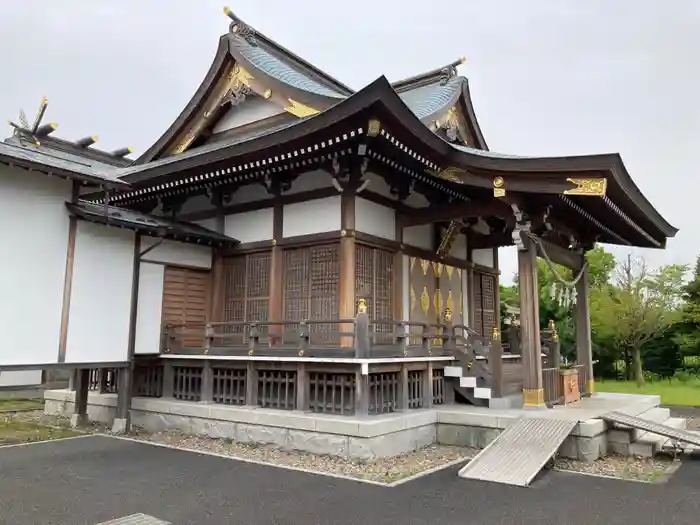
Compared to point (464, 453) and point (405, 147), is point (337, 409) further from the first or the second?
point (405, 147)

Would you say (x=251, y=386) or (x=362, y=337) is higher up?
(x=362, y=337)

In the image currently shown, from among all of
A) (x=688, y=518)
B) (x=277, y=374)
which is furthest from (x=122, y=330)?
(x=688, y=518)

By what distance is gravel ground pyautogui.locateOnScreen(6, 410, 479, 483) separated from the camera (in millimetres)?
7355

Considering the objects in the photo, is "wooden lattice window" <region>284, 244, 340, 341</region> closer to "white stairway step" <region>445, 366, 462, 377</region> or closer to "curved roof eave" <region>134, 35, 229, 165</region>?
"white stairway step" <region>445, 366, 462, 377</region>

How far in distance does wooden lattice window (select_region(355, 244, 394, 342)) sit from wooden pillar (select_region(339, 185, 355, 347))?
0.74ft

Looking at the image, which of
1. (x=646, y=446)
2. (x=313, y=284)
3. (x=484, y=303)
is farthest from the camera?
(x=484, y=303)

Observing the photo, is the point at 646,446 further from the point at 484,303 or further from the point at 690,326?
the point at 690,326

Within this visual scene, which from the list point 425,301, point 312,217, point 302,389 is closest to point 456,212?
point 425,301

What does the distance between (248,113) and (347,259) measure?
471cm

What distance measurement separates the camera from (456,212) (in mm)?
10586

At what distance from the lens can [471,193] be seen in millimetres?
11352

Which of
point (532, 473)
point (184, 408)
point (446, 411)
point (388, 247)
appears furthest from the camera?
point (388, 247)

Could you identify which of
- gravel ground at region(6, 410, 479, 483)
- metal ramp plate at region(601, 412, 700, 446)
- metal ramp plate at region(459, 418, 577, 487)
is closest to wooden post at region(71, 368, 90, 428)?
gravel ground at region(6, 410, 479, 483)

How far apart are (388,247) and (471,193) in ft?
6.93
